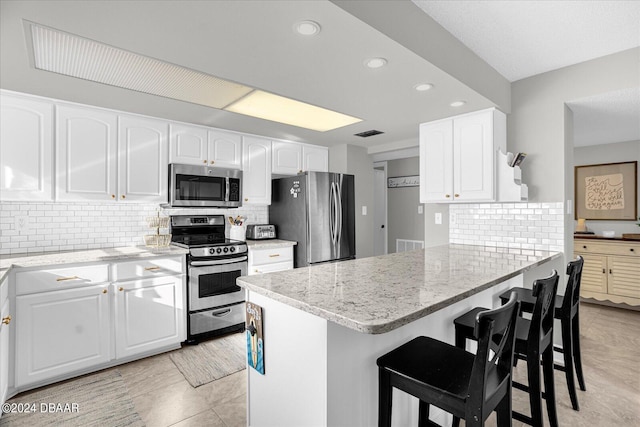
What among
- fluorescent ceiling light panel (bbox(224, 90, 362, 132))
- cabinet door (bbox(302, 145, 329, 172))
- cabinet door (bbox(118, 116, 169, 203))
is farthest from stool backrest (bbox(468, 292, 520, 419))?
cabinet door (bbox(302, 145, 329, 172))

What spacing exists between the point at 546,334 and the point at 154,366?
9.00ft

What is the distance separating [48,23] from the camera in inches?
58.6

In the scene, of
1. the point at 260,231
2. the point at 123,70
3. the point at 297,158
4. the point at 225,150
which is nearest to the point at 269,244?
the point at 260,231

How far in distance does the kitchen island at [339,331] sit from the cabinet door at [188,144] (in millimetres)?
2162

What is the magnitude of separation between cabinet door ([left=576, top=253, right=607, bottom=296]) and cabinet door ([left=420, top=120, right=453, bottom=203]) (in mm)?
2463

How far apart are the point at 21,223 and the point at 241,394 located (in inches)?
91.2

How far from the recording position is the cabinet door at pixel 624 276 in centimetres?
371

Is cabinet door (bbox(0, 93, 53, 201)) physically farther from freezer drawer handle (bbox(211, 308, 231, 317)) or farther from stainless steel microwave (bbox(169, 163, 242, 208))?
freezer drawer handle (bbox(211, 308, 231, 317))

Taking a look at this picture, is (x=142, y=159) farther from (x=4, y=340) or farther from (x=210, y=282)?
(x=4, y=340)

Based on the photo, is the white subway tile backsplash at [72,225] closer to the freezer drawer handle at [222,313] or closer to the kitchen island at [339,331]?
the freezer drawer handle at [222,313]

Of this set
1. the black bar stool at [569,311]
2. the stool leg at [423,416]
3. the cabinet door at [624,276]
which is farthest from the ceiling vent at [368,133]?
the cabinet door at [624,276]

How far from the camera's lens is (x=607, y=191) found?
14.1ft

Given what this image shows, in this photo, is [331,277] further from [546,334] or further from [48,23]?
[48,23]

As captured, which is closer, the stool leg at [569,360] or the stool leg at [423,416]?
the stool leg at [423,416]
